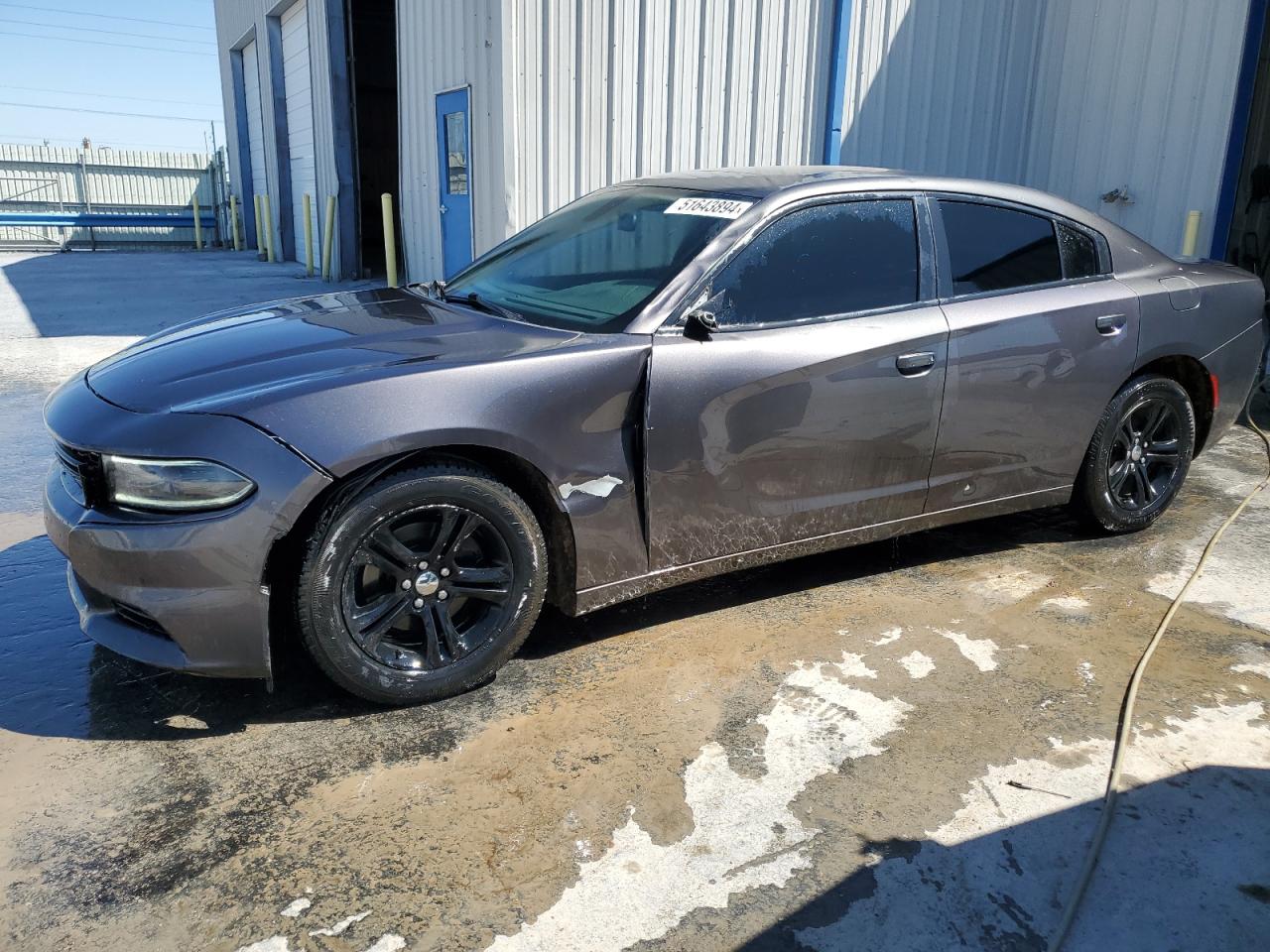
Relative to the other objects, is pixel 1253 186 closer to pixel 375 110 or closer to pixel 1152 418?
pixel 1152 418

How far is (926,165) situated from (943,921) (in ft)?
29.3

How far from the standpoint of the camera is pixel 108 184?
87.8 feet

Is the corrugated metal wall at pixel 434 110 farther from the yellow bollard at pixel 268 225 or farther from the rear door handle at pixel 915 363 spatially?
the yellow bollard at pixel 268 225

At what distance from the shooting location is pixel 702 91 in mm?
8547

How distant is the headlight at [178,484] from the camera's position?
256 cm

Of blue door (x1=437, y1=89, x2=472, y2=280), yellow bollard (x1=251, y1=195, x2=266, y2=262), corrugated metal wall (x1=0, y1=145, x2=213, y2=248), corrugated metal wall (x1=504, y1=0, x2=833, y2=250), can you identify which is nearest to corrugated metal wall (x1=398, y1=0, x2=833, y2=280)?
corrugated metal wall (x1=504, y1=0, x2=833, y2=250)

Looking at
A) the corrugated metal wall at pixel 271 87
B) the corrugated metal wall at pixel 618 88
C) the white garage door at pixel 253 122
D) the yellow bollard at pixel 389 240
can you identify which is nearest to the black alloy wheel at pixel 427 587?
the corrugated metal wall at pixel 618 88

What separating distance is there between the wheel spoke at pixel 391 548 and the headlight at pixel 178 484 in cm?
36

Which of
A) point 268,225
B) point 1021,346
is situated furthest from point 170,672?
point 268,225

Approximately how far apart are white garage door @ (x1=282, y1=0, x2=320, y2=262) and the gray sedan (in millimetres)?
13608

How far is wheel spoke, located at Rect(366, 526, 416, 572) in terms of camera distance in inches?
108

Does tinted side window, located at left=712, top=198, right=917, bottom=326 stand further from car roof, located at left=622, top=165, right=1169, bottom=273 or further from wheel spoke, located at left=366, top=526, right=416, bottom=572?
wheel spoke, located at left=366, top=526, right=416, bottom=572

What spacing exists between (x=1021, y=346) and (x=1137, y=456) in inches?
40.5

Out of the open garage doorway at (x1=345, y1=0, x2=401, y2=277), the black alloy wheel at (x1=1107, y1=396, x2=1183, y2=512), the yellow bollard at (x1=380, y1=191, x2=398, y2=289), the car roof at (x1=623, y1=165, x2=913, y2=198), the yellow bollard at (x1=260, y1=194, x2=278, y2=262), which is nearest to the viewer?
the car roof at (x1=623, y1=165, x2=913, y2=198)
